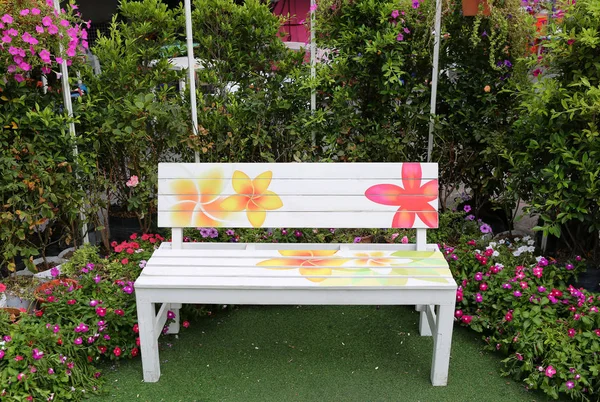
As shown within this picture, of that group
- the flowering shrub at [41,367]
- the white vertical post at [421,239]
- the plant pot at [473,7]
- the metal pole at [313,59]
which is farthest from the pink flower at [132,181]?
the plant pot at [473,7]

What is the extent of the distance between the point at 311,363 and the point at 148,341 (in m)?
0.84

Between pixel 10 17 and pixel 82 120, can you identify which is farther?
pixel 82 120

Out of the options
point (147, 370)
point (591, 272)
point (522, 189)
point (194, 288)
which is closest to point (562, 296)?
point (591, 272)

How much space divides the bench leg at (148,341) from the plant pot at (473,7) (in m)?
2.44

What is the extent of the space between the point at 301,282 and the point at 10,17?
6.64 feet

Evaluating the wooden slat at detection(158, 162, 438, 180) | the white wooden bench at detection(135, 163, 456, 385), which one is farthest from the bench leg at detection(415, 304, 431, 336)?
the wooden slat at detection(158, 162, 438, 180)

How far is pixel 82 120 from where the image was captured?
133 inches

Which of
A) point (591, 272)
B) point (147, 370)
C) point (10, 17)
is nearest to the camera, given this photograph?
point (147, 370)

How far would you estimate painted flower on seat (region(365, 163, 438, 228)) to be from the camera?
285cm

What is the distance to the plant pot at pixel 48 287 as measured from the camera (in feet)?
9.38

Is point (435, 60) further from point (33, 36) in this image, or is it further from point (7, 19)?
point (7, 19)

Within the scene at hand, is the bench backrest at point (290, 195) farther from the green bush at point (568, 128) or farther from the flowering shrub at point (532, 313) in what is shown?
the green bush at point (568, 128)

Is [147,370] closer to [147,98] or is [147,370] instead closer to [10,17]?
[147,98]

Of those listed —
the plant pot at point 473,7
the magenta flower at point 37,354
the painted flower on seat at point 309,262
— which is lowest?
the magenta flower at point 37,354
